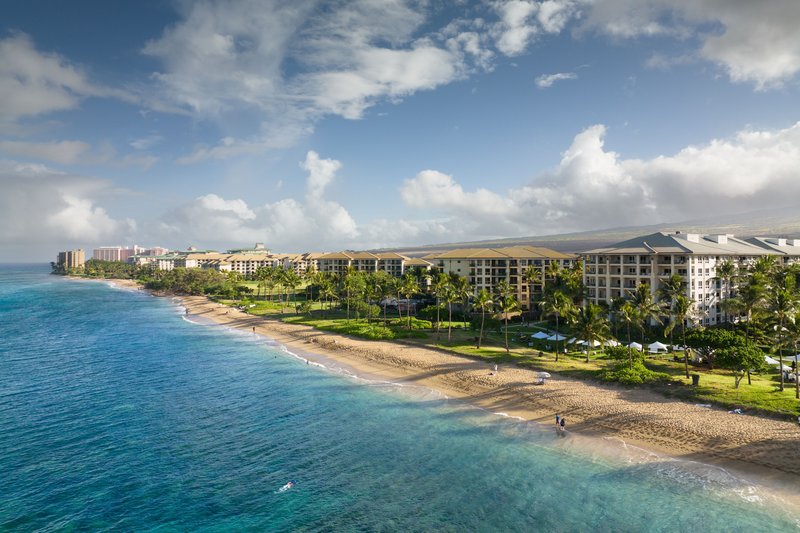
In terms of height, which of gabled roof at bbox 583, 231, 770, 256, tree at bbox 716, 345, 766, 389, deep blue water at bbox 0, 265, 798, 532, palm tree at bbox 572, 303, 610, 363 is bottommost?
deep blue water at bbox 0, 265, 798, 532

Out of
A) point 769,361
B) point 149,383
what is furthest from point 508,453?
point 149,383

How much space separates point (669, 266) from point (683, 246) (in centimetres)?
402

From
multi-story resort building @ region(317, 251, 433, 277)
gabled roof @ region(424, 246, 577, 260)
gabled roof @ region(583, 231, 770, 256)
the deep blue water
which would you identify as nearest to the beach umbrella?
gabled roof @ region(583, 231, 770, 256)

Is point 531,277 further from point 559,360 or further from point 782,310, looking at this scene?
point 782,310

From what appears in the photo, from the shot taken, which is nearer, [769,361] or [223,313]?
[769,361]

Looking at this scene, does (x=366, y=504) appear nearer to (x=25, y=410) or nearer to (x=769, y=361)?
(x=25, y=410)

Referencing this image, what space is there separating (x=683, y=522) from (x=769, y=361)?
35.5 metres

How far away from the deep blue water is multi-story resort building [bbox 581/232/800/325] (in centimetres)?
4731

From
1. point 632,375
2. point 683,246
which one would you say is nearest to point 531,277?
point 683,246

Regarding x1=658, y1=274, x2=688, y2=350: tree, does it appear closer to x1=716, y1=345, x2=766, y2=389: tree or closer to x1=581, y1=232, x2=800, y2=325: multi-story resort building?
x1=581, y1=232, x2=800, y2=325: multi-story resort building

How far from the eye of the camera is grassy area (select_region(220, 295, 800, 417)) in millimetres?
40969

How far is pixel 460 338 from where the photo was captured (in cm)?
7500

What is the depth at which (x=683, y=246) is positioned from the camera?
Answer: 245ft

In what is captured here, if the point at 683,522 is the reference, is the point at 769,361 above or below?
above
